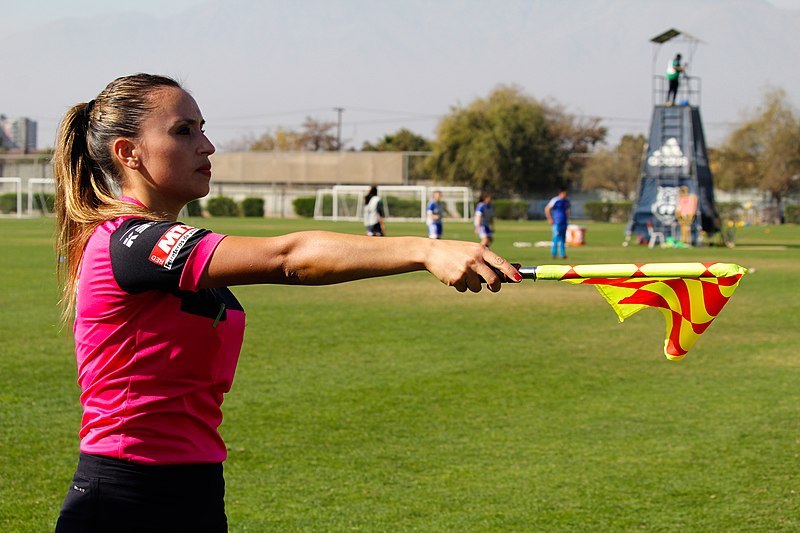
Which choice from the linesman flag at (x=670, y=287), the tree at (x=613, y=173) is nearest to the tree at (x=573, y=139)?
the tree at (x=613, y=173)

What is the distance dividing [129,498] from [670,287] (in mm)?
1653

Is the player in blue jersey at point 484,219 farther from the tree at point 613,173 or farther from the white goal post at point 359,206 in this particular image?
the tree at point 613,173

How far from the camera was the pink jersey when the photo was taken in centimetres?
274

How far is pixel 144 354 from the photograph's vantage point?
9.19ft

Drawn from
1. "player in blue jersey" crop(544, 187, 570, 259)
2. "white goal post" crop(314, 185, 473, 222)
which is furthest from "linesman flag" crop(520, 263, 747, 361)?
"white goal post" crop(314, 185, 473, 222)

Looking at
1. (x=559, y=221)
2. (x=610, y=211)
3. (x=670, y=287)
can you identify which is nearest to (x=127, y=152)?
(x=670, y=287)

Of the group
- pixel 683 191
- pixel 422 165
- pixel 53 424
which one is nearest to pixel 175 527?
pixel 53 424

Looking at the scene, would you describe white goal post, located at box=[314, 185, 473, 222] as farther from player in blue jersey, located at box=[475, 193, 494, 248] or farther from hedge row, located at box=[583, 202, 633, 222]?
player in blue jersey, located at box=[475, 193, 494, 248]

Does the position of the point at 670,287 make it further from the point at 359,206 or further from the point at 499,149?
the point at 499,149

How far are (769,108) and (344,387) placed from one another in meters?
84.2

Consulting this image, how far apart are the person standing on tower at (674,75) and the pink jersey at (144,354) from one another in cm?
4002

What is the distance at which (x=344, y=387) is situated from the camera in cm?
972

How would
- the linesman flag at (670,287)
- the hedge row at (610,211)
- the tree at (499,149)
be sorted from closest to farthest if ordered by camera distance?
the linesman flag at (670,287) → the hedge row at (610,211) → the tree at (499,149)

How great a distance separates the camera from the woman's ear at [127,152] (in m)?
2.95
